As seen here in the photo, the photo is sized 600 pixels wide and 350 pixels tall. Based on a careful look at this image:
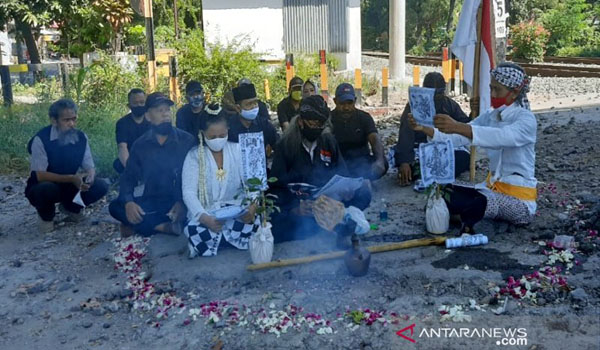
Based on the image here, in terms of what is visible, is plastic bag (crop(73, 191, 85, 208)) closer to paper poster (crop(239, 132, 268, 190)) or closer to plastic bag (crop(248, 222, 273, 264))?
paper poster (crop(239, 132, 268, 190))

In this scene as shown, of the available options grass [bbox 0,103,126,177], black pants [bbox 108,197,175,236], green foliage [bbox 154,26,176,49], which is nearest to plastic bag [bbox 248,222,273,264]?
black pants [bbox 108,197,175,236]

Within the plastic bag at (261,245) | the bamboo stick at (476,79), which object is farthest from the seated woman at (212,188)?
the bamboo stick at (476,79)

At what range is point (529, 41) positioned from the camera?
24.1 meters

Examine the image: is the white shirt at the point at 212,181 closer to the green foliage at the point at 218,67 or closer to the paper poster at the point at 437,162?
the paper poster at the point at 437,162

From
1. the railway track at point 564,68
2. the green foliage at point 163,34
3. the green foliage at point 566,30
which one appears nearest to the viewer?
the railway track at point 564,68

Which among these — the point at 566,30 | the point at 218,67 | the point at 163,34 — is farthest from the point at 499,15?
the point at 566,30

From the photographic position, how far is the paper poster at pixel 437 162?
518cm

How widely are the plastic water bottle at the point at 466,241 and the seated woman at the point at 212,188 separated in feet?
5.29

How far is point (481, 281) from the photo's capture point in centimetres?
436

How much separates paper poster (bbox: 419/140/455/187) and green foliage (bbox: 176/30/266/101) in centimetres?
975

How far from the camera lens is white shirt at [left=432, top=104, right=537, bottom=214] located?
15.9 ft

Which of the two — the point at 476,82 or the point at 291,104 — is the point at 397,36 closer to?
the point at 291,104

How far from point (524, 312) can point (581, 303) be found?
0.39m

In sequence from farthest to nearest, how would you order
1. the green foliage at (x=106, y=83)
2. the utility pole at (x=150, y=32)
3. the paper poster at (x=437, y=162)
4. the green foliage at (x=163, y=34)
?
the green foliage at (x=163, y=34), the green foliage at (x=106, y=83), the utility pole at (x=150, y=32), the paper poster at (x=437, y=162)
